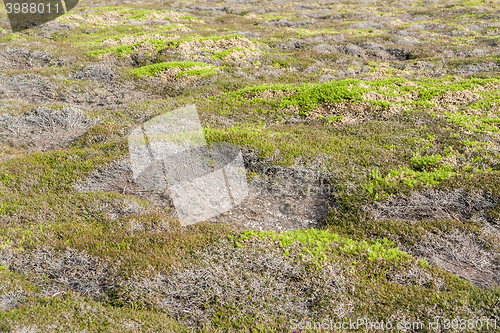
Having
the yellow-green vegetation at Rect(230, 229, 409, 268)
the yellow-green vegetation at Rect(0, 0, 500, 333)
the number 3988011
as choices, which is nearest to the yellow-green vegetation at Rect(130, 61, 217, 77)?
the yellow-green vegetation at Rect(0, 0, 500, 333)

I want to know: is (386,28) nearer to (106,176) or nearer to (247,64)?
(247,64)

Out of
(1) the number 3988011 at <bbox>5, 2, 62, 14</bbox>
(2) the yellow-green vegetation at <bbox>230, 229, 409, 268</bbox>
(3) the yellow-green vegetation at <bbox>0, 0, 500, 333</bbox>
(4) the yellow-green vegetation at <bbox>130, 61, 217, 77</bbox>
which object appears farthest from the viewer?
(1) the number 3988011 at <bbox>5, 2, 62, 14</bbox>

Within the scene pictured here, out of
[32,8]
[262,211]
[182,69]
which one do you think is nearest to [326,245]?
[262,211]

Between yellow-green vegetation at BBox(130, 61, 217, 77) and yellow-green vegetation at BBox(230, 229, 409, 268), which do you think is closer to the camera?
yellow-green vegetation at BBox(230, 229, 409, 268)

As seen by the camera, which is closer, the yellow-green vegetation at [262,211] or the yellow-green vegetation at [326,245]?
the yellow-green vegetation at [262,211]

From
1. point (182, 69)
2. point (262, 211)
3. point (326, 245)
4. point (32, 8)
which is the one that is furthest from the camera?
point (32, 8)

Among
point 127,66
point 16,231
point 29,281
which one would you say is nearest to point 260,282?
point 29,281

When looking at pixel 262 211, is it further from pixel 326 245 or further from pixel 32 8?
pixel 32 8

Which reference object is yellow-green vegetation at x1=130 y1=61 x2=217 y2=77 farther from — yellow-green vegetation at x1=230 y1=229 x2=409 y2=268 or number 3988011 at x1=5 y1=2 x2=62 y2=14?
number 3988011 at x1=5 y1=2 x2=62 y2=14

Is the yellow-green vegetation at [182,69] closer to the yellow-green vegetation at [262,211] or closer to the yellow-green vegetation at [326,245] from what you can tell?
the yellow-green vegetation at [262,211]

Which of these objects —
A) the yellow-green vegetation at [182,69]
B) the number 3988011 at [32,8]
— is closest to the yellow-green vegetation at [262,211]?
the yellow-green vegetation at [182,69]

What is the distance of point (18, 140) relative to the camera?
42.8 ft

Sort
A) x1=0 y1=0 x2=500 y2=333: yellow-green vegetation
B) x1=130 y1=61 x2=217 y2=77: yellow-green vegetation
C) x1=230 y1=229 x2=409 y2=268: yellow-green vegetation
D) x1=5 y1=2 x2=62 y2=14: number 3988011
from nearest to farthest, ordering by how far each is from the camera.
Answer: x1=0 y1=0 x2=500 y2=333: yellow-green vegetation < x1=230 y1=229 x2=409 y2=268: yellow-green vegetation < x1=130 y1=61 x2=217 y2=77: yellow-green vegetation < x1=5 y1=2 x2=62 y2=14: number 3988011

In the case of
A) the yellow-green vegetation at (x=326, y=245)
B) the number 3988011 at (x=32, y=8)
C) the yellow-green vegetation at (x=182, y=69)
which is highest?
the number 3988011 at (x=32, y=8)
